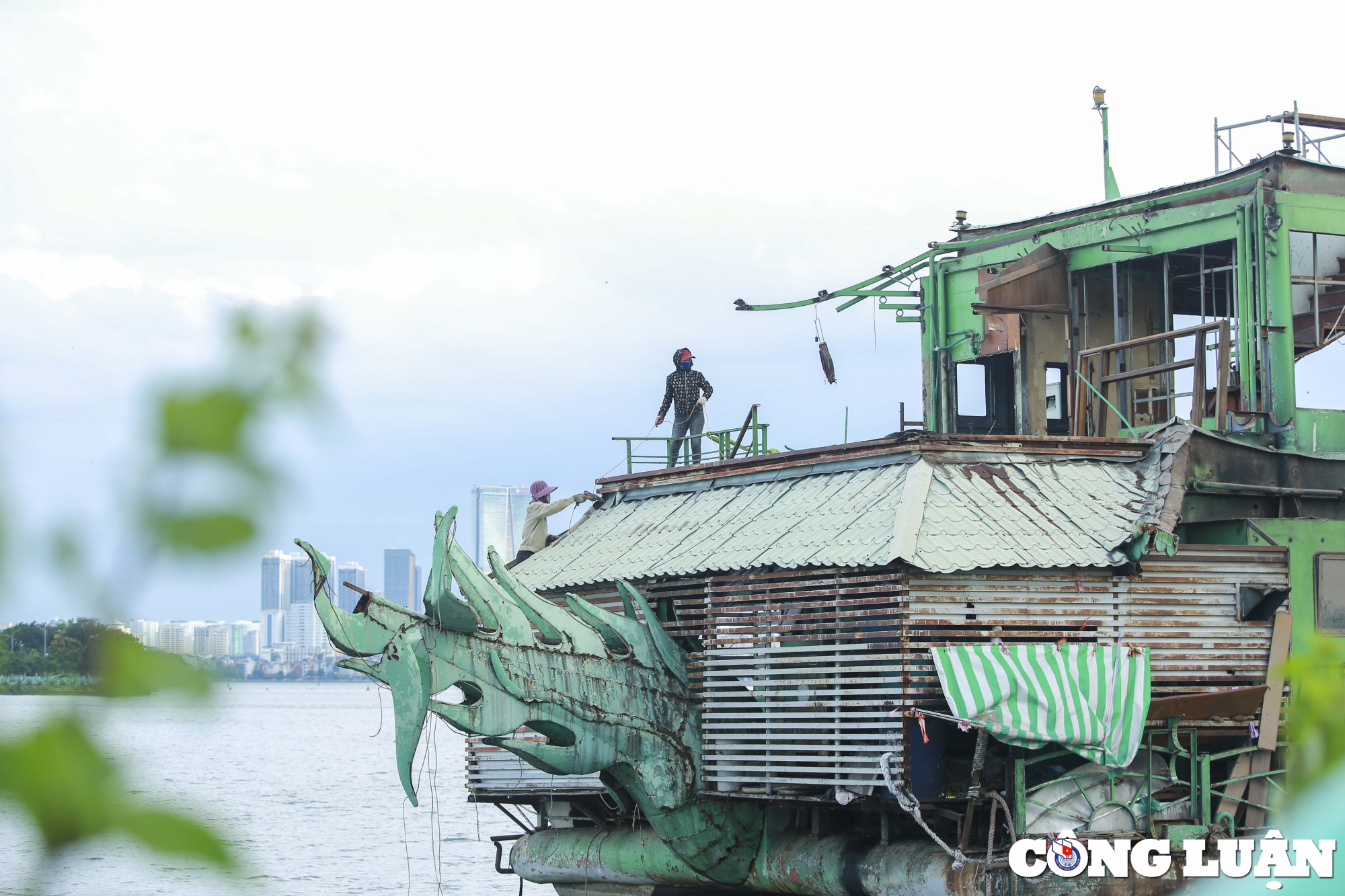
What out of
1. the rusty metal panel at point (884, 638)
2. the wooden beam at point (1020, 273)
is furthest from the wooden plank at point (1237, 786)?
the wooden beam at point (1020, 273)

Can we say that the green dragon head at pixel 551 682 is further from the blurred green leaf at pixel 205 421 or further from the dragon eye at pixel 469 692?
the blurred green leaf at pixel 205 421

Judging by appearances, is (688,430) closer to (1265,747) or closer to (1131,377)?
(1131,377)

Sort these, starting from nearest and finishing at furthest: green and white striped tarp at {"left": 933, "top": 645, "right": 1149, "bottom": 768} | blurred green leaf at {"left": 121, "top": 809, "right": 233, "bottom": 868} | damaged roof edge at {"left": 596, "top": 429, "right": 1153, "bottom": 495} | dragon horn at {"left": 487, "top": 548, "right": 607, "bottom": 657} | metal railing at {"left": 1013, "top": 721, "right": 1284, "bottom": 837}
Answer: blurred green leaf at {"left": 121, "top": 809, "right": 233, "bottom": 868} → green and white striped tarp at {"left": 933, "top": 645, "right": 1149, "bottom": 768} → metal railing at {"left": 1013, "top": 721, "right": 1284, "bottom": 837} → dragon horn at {"left": 487, "top": 548, "right": 607, "bottom": 657} → damaged roof edge at {"left": 596, "top": 429, "right": 1153, "bottom": 495}

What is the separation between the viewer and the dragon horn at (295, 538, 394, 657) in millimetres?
18266

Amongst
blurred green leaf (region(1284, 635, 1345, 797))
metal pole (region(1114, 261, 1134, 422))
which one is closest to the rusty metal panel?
metal pole (region(1114, 261, 1134, 422))

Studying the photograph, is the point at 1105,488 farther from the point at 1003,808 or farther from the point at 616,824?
the point at 616,824

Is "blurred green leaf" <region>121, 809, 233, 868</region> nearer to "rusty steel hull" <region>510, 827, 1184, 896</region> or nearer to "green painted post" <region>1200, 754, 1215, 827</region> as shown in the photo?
"rusty steel hull" <region>510, 827, 1184, 896</region>

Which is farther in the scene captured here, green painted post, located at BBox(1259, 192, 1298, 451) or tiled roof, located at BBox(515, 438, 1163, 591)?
green painted post, located at BBox(1259, 192, 1298, 451)

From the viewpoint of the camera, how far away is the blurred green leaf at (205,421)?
232 centimetres

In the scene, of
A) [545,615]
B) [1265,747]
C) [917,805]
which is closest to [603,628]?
[545,615]

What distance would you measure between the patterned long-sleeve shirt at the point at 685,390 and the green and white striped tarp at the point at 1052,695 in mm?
10272

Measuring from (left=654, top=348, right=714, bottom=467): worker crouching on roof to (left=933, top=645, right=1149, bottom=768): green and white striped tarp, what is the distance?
998 centimetres

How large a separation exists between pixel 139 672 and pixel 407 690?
16.2 meters

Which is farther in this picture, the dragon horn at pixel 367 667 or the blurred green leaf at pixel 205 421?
the dragon horn at pixel 367 667
